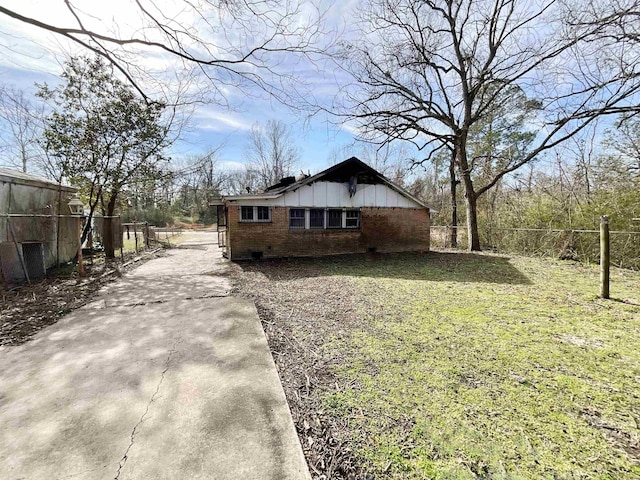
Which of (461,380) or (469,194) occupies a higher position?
(469,194)

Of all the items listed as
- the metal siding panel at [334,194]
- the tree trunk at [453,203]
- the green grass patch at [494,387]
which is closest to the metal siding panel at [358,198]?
the metal siding panel at [334,194]

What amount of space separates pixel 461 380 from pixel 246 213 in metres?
9.29

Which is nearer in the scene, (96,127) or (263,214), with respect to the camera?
(96,127)

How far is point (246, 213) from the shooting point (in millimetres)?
10719

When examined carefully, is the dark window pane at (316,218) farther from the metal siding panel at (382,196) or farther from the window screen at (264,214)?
the metal siding panel at (382,196)

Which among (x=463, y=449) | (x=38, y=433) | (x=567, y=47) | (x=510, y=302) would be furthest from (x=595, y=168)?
(x=38, y=433)

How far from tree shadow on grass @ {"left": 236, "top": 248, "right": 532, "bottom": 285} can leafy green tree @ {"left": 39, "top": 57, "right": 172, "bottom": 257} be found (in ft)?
20.1

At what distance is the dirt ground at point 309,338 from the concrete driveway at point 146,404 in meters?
0.15

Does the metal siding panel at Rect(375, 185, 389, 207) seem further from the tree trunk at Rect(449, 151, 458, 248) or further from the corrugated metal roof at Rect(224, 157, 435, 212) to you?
the tree trunk at Rect(449, 151, 458, 248)

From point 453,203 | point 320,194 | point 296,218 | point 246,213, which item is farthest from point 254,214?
point 453,203

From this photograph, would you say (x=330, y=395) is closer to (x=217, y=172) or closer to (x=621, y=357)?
(x=621, y=357)

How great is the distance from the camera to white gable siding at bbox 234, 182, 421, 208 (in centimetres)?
1110

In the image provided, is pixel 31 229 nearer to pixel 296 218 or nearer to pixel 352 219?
pixel 296 218

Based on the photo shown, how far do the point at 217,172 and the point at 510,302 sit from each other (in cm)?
5032
